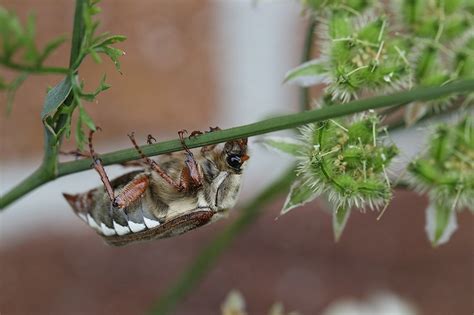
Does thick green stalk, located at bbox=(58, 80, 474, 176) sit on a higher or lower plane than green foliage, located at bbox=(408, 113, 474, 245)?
higher

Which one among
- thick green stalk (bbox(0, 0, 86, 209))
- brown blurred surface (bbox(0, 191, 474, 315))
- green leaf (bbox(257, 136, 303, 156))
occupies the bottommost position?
brown blurred surface (bbox(0, 191, 474, 315))

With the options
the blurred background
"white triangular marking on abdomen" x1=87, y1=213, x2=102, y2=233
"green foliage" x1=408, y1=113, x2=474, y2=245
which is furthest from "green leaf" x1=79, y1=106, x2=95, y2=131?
the blurred background

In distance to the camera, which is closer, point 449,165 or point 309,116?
point 309,116

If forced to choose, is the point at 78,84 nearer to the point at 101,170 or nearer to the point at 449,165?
the point at 101,170

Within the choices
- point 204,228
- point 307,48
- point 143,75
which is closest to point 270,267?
point 204,228

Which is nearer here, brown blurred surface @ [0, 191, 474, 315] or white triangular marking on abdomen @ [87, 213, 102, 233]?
white triangular marking on abdomen @ [87, 213, 102, 233]

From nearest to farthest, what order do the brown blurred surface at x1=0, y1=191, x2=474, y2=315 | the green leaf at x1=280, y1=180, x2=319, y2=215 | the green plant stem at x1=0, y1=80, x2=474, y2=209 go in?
the green plant stem at x1=0, y1=80, x2=474, y2=209 → the green leaf at x1=280, y1=180, x2=319, y2=215 → the brown blurred surface at x1=0, y1=191, x2=474, y2=315

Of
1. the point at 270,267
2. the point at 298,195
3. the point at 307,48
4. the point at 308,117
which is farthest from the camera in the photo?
the point at 270,267

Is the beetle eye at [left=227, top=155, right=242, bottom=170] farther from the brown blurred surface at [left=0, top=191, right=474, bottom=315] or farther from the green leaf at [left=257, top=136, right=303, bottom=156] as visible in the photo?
the brown blurred surface at [left=0, top=191, right=474, bottom=315]

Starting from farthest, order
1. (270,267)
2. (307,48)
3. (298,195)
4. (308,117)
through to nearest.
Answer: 1. (270,267)
2. (307,48)
3. (298,195)
4. (308,117)
